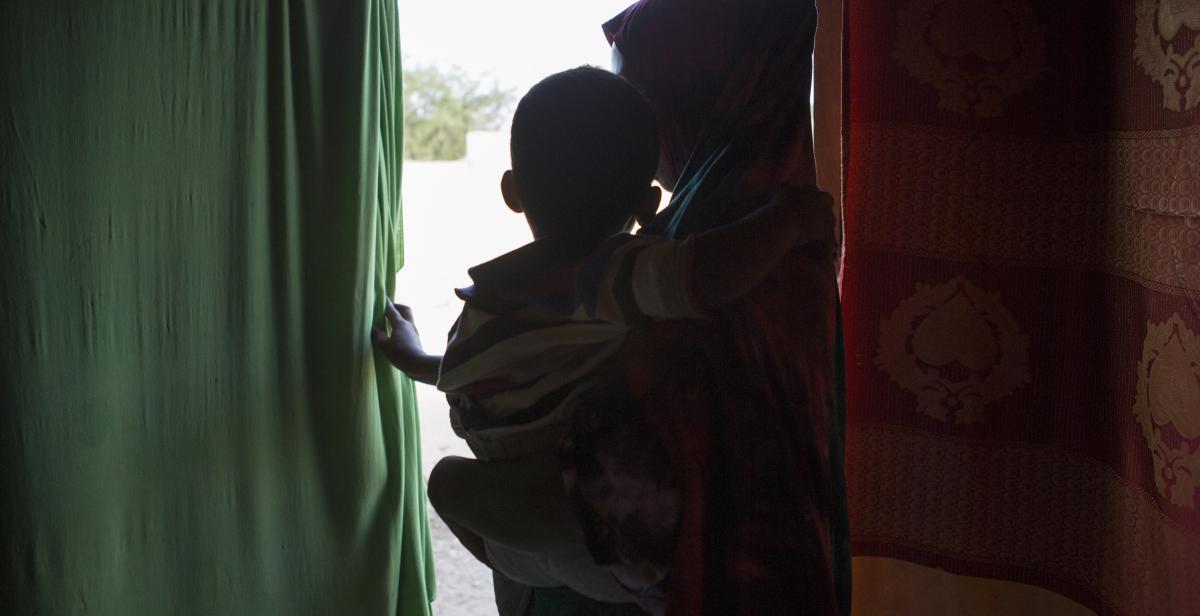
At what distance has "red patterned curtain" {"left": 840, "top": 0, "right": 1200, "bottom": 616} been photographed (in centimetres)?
110

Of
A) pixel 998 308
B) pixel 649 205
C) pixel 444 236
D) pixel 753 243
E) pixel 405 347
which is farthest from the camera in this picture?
pixel 444 236

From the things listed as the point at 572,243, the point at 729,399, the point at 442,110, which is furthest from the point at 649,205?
the point at 442,110

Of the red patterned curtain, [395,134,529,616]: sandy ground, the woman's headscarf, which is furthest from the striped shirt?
[395,134,529,616]: sandy ground

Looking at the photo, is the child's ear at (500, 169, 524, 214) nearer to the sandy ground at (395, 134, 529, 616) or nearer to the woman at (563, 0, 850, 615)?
the woman at (563, 0, 850, 615)

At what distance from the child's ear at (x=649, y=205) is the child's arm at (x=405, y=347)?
0.97 ft

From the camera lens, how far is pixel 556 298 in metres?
0.78

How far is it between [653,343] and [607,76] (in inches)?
10.1

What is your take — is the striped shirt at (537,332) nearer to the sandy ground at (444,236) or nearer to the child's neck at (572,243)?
the child's neck at (572,243)

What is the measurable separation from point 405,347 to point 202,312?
233 millimetres

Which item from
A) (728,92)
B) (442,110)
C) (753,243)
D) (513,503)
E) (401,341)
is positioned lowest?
(513,503)

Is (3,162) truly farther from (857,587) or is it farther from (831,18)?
(857,587)

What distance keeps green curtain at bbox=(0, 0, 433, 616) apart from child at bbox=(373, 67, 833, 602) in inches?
10.6

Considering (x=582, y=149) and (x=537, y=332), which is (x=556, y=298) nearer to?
(x=537, y=332)

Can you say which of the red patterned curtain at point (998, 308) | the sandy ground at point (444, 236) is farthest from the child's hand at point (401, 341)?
the sandy ground at point (444, 236)
